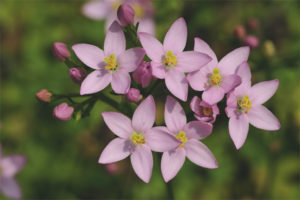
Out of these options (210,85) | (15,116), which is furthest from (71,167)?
(210,85)

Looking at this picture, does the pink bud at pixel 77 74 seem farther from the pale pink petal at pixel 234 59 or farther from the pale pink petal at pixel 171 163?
the pale pink petal at pixel 234 59

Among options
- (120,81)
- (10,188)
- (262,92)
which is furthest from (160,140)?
(10,188)

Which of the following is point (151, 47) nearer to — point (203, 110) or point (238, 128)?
point (203, 110)

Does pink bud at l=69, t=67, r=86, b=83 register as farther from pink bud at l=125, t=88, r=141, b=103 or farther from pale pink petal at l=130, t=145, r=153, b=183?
pale pink petal at l=130, t=145, r=153, b=183

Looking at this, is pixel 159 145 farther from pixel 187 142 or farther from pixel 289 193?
pixel 289 193

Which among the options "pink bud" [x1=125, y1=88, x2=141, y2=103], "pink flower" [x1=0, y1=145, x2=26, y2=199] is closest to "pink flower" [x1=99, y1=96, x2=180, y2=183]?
"pink bud" [x1=125, y1=88, x2=141, y2=103]

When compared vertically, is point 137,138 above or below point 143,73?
below

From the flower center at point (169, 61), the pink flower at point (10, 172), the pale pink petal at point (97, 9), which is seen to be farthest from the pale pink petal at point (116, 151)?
the pale pink petal at point (97, 9)

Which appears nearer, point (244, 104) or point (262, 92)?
point (244, 104)

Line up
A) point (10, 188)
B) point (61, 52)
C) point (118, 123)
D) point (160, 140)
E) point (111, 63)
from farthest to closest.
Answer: point (10, 188), point (61, 52), point (111, 63), point (118, 123), point (160, 140)
